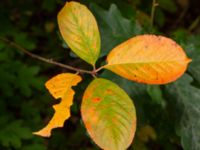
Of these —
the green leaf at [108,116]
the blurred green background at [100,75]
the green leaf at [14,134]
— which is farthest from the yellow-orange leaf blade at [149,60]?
the green leaf at [14,134]

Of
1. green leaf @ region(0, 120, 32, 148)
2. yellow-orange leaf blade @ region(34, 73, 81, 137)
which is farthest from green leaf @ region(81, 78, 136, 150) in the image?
green leaf @ region(0, 120, 32, 148)

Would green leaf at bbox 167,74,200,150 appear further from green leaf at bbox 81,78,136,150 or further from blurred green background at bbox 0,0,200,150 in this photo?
green leaf at bbox 81,78,136,150

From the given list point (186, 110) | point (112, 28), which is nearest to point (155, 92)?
point (186, 110)

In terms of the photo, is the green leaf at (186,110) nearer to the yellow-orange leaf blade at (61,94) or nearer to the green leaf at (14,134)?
the yellow-orange leaf blade at (61,94)

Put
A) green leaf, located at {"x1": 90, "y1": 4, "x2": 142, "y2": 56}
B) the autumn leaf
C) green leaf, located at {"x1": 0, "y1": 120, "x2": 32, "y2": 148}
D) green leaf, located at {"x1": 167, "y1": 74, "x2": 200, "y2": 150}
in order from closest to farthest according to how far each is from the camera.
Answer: the autumn leaf < green leaf, located at {"x1": 167, "y1": 74, "x2": 200, "y2": 150} < green leaf, located at {"x1": 90, "y1": 4, "x2": 142, "y2": 56} < green leaf, located at {"x1": 0, "y1": 120, "x2": 32, "y2": 148}

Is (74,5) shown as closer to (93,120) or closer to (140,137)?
(93,120)

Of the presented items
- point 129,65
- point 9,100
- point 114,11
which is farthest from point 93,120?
point 9,100

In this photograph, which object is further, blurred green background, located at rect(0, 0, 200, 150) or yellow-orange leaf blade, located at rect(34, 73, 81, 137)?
blurred green background, located at rect(0, 0, 200, 150)
